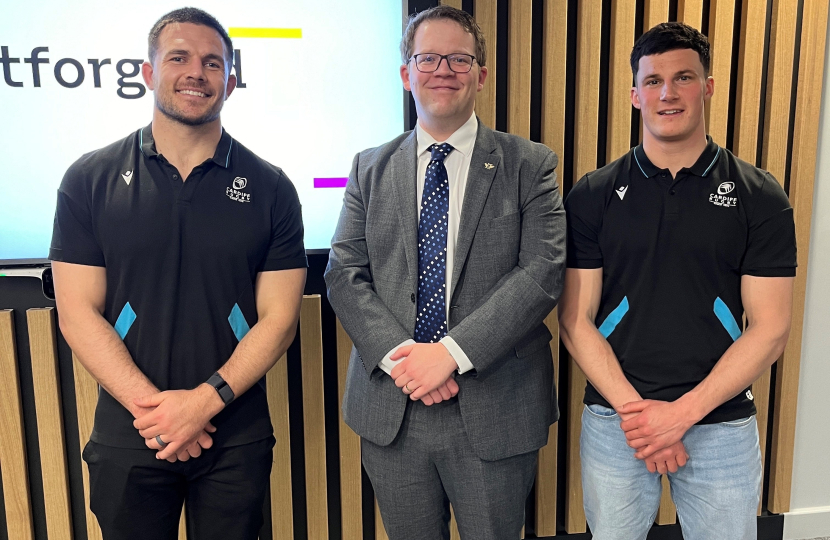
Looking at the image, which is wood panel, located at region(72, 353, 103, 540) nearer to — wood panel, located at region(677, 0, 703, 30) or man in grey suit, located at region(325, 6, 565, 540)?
man in grey suit, located at region(325, 6, 565, 540)

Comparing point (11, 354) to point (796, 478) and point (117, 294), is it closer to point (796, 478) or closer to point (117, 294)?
point (117, 294)

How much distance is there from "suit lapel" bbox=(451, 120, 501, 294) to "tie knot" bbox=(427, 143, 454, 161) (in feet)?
0.25

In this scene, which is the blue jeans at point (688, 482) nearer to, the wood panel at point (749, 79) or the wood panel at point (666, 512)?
the wood panel at point (666, 512)

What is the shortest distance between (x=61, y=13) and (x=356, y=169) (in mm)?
1380

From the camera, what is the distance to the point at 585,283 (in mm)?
1803

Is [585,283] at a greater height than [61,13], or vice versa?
[61,13]

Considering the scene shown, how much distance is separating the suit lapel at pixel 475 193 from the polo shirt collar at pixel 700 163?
42cm

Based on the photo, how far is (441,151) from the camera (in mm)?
1786

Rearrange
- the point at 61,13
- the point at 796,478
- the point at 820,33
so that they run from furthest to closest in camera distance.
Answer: the point at 796,478
the point at 820,33
the point at 61,13

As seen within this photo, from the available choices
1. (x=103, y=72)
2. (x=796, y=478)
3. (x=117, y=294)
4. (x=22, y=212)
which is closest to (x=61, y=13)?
(x=103, y=72)

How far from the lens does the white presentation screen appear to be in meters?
2.32

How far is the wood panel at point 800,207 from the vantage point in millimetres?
2654

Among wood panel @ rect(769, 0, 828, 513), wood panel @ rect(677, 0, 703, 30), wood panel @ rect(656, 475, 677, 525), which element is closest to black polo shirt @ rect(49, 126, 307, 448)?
wood panel @ rect(677, 0, 703, 30)

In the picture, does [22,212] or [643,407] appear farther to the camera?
[22,212]
